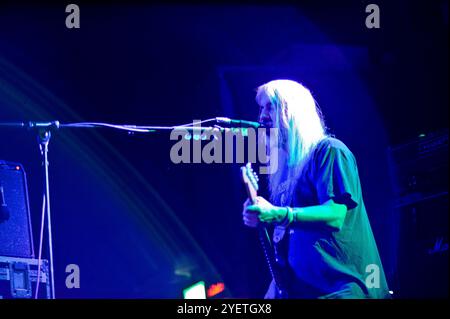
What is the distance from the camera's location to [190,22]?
7.64 ft

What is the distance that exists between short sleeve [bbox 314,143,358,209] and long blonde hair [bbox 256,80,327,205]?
0.31ft

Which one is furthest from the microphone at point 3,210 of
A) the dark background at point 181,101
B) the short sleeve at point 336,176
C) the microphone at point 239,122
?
the short sleeve at point 336,176

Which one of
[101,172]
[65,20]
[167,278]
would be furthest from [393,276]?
[65,20]

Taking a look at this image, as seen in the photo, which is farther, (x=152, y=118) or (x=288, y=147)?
(x=152, y=118)

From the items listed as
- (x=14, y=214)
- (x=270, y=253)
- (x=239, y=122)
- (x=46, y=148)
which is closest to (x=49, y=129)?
Answer: (x=46, y=148)

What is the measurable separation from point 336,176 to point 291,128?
312 mm

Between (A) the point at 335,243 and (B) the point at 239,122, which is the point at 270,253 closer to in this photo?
(A) the point at 335,243

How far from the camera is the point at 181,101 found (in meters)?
2.31

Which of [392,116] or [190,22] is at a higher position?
[190,22]

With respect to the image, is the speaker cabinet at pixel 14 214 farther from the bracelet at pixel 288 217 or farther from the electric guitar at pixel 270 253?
the bracelet at pixel 288 217

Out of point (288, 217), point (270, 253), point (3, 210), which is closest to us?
point (288, 217)

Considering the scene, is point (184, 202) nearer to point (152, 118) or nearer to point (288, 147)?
point (152, 118)

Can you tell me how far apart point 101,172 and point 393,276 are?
1417mm

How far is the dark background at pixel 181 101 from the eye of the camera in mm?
2279
